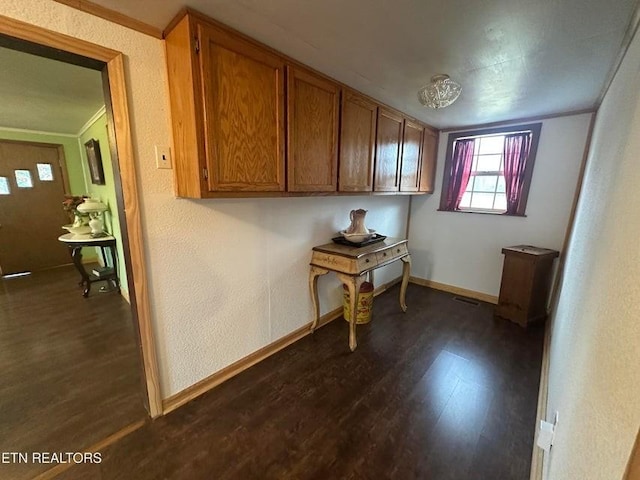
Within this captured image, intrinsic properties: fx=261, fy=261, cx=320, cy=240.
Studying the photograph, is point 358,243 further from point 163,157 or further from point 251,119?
point 163,157

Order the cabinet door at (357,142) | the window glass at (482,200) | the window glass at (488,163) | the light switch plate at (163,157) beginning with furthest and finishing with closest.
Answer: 1. the window glass at (482,200)
2. the window glass at (488,163)
3. the cabinet door at (357,142)
4. the light switch plate at (163,157)

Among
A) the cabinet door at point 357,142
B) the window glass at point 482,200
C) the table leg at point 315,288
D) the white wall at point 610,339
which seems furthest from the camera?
the window glass at point 482,200

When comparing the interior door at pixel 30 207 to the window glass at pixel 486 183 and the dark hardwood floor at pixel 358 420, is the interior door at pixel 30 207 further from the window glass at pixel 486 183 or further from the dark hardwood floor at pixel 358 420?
the window glass at pixel 486 183

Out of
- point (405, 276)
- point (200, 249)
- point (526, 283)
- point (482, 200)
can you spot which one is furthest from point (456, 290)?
point (200, 249)

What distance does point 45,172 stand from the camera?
4270 mm

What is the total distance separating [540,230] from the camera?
2934 mm

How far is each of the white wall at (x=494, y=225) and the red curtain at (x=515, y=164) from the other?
11 centimetres

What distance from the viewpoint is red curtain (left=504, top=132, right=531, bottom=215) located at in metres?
2.92

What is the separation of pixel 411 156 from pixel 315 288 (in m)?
1.90

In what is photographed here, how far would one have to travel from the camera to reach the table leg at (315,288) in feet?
7.98

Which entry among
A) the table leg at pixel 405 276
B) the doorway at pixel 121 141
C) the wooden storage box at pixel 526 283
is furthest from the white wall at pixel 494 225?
the doorway at pixel 121 141

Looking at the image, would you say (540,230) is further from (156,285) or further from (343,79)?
(156,285)
